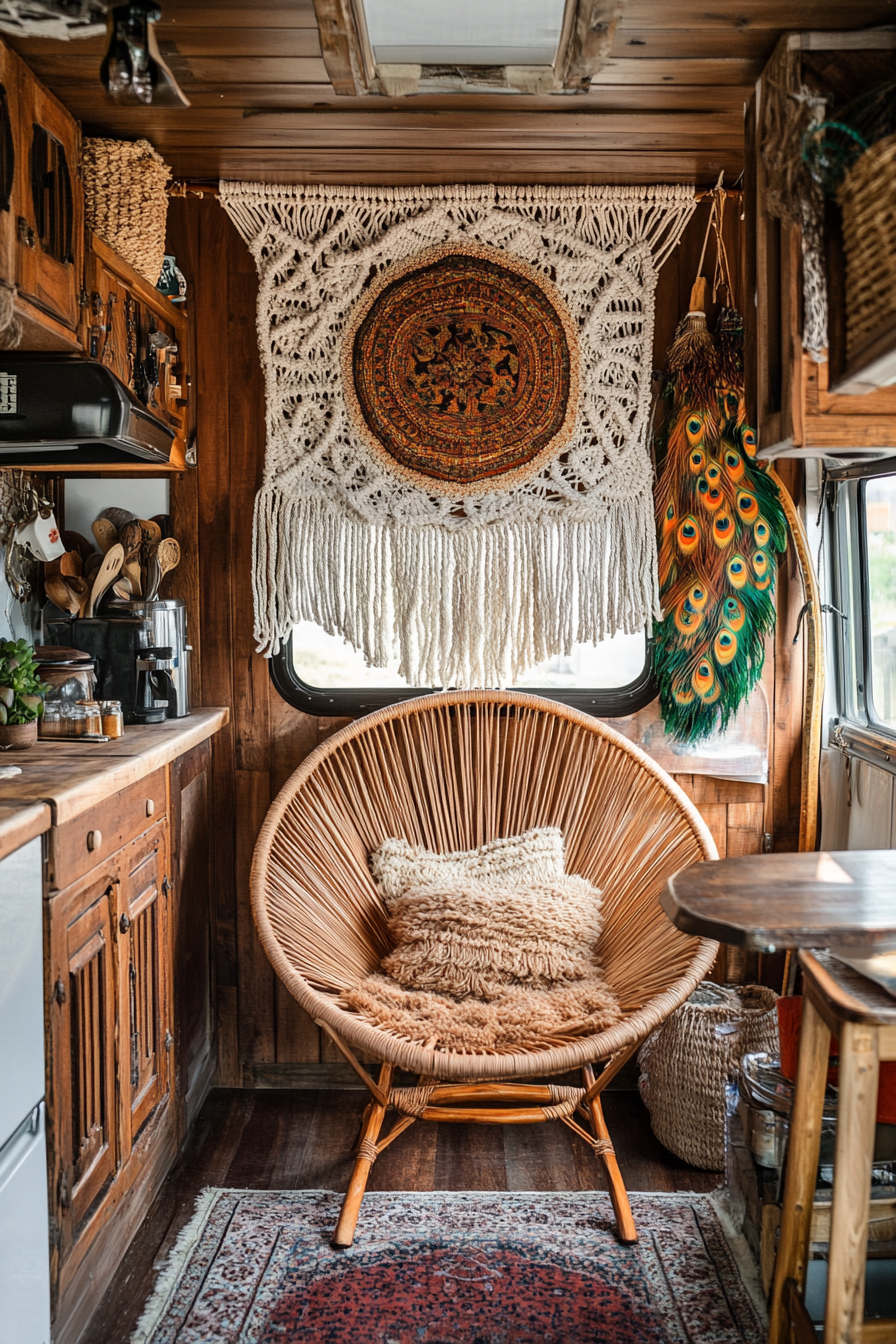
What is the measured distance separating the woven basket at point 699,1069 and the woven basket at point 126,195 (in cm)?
218

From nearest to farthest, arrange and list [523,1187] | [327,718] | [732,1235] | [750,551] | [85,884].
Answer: [85,884], [732,1235], [523,1187], [750,551], [327,718]

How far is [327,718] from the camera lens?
3.02 m

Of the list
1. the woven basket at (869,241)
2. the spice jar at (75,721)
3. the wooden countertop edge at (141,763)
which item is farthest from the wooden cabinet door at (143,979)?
the woven basket at (869,241)

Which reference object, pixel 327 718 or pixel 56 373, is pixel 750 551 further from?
pixel 56 373

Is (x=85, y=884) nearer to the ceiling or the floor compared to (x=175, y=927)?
nearer to the ceiling

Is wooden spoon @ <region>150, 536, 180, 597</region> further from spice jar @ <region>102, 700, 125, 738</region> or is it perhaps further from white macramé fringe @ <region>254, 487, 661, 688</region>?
spice jar @ <region>102, 700, 125, 738</region>

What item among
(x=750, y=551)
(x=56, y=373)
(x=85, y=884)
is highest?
(x=56, y=373)

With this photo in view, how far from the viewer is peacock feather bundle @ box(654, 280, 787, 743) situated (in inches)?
110

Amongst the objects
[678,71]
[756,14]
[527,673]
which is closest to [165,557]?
[527,673]

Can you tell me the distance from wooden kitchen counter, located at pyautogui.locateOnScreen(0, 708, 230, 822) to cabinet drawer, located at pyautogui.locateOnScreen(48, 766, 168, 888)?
0.04 m

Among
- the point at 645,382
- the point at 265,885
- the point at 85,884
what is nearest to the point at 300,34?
the point at 645,382

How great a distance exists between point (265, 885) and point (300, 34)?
1785 mm

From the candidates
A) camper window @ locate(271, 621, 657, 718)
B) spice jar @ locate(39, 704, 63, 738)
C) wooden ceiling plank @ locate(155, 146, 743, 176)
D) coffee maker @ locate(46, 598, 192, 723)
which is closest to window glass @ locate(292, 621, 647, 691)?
camper window @ locate(271, 621, 657, 718)

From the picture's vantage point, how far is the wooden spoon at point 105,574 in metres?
2.68
